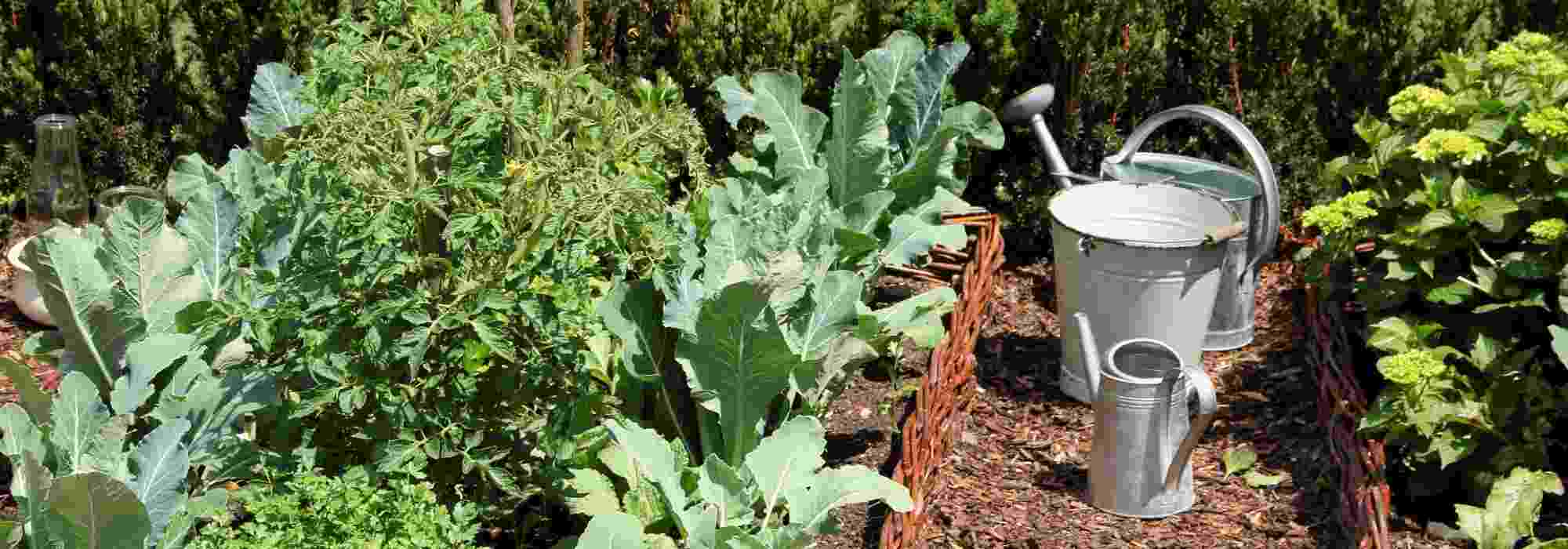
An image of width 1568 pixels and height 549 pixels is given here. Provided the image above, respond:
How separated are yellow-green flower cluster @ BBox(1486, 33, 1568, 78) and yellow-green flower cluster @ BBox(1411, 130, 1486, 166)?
0.31 metres

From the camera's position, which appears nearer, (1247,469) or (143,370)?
(143,370)

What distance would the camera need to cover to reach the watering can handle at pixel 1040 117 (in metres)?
5.90

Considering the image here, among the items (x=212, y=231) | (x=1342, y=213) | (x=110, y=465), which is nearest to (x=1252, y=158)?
(x=1342, y=213)

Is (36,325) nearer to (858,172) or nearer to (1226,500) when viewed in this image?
(858,172)

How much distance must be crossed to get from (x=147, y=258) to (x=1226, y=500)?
2986 mm

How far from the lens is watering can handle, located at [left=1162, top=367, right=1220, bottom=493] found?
4773 mm

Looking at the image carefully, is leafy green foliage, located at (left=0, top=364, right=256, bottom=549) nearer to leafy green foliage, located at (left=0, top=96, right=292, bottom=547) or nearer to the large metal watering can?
leafy green foliage, located at (left=0, top=96, right=292, bottom=547)

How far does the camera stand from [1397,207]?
536 cm

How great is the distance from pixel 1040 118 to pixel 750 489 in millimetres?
2220

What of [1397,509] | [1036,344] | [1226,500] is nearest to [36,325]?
[1036,344]

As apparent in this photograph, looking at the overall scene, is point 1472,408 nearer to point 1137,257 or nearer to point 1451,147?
point 1451,147

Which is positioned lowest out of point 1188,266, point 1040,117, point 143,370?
point 1188,266

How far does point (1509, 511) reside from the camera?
4.49 meters

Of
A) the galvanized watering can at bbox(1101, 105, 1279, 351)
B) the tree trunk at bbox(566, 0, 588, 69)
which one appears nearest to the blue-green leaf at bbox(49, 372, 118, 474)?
the tree trunk at bbox(566, 0, 588, 69)
